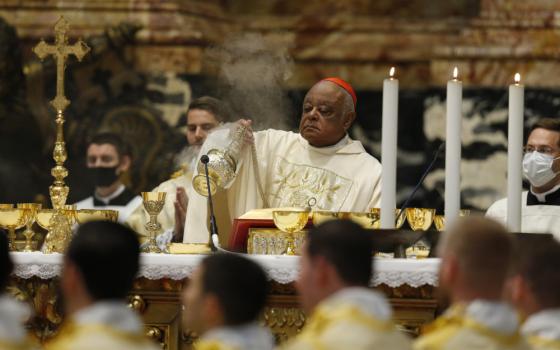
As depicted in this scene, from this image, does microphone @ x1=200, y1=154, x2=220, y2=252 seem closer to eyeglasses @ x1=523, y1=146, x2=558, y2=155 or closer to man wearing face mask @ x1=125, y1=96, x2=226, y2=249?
eyeglasses @ x1=523, y1=146, x2=558, y2=155

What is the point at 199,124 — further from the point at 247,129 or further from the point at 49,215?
the point at 49,215

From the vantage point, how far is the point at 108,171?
11812mm

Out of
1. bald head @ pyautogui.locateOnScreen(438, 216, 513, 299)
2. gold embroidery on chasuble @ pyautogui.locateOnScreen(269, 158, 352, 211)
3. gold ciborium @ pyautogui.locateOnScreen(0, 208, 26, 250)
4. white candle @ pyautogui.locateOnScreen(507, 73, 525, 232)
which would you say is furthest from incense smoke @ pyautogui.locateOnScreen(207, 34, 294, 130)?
bald head @ pyautogui.locateOnScreen(438, 216, 513, 299)

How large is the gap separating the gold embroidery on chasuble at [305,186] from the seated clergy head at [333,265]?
147 inches

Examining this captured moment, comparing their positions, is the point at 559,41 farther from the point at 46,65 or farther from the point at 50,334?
the point at 50,334

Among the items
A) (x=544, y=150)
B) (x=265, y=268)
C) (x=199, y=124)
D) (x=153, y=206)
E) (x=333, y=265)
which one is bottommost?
(x=265, y=268)

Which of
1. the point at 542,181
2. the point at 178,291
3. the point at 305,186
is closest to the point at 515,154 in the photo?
the point at 178,291

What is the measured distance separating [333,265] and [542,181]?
16.5 ft

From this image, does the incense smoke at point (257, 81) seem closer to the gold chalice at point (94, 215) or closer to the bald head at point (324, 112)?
the bald head at point (324, 112)

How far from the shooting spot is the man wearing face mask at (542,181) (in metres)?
9.52

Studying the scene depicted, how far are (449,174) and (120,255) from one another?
2.42m

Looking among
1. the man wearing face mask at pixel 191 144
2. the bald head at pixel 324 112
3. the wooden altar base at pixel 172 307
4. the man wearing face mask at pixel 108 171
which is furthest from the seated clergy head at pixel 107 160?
the wooden altar base at pixel 172 307

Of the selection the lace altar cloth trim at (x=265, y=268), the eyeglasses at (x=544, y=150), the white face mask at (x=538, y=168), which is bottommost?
the lace altar cloth trim at (x=265, y=268)

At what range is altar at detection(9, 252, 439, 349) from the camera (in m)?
6.49
